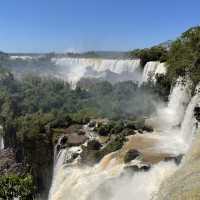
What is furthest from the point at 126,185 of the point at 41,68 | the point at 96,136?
the point at 41,68

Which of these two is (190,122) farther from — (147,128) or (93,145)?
(93,145)

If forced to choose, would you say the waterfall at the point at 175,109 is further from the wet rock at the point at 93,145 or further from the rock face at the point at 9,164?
the rock face at the point at 9,164

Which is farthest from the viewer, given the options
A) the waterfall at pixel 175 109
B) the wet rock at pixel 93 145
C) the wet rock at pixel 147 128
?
the waterfall at pixel 175 109

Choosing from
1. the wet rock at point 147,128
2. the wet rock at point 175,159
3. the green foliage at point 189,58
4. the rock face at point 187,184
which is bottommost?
the wet rock at point 147,128

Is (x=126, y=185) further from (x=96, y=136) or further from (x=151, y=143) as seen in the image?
(x=96, y=136)

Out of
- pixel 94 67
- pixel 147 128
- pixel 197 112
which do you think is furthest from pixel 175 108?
pixel 94 67

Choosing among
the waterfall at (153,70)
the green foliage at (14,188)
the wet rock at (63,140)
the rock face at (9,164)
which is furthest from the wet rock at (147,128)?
the green foliage at (14,188)
